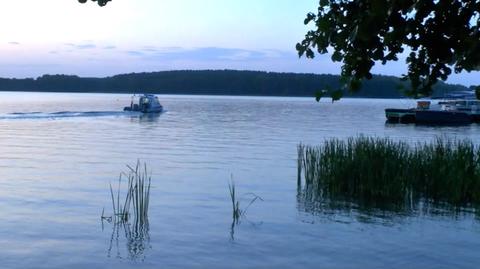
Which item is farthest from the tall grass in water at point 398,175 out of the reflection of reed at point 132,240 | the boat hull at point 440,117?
the boat hull at point 440,117

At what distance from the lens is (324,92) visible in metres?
5.38

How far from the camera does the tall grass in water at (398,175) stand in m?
18.5

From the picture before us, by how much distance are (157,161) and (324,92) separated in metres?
25.3

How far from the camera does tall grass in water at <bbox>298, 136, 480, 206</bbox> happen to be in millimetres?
18531

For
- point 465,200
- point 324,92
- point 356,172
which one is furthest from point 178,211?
point 324,92

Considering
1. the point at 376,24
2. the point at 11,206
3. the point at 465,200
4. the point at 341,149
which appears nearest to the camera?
the point at 376,24

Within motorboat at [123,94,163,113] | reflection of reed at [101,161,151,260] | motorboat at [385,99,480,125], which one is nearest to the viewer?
reflection of reed at [101,161,151,260]

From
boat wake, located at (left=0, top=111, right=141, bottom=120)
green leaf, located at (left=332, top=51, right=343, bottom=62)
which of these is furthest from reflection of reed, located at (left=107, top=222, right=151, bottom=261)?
boat wake, located at (left=0, top=111, right=141, bottom=120)

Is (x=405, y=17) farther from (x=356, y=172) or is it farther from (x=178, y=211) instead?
(x=356, y=172)

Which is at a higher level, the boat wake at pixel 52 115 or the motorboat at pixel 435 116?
the motorboat at pixel 435 116

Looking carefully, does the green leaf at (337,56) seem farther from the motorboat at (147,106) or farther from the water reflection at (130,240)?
the motorboat at (147,106)

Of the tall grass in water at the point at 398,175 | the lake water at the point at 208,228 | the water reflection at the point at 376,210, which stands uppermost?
the tall grass in water at the point at 398,175

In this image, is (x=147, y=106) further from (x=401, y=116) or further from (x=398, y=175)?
(x=398, y=175)

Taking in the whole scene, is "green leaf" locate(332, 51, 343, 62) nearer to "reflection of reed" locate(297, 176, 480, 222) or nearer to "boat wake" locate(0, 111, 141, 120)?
"reflection of reed" locate(297, 176, 480, 222)
